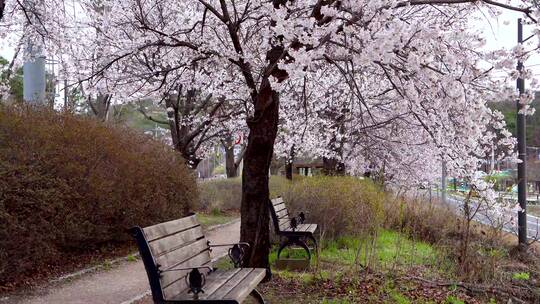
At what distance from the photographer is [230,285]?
4.32 m

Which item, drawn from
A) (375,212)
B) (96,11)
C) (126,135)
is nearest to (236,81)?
(126,135)

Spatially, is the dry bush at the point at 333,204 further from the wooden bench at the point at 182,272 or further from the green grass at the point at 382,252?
the wooden bench at the point at 182,272

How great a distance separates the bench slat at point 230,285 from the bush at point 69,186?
9.37 ft

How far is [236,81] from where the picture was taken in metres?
11.5

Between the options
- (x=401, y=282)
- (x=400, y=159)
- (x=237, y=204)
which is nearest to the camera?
(x=401, y=282)

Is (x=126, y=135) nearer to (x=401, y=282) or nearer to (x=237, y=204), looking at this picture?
(x=401, y=282)

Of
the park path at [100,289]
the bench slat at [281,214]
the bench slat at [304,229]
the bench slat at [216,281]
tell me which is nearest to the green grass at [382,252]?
the bench slat at [304,229]

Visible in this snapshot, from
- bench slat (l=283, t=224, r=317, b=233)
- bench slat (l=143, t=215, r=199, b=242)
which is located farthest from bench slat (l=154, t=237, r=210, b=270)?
bench slat (l=283, t=224, r=317, b=233)

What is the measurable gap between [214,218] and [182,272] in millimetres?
12112

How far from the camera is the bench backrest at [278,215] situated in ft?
25.3

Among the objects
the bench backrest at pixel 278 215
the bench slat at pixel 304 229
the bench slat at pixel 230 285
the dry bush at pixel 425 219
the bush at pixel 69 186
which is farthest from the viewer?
the dry bush at pixel 425 219

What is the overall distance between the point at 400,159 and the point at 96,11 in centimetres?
1058

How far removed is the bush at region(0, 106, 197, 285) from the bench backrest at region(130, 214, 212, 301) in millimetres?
2368

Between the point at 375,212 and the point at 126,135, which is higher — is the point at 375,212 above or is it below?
below
